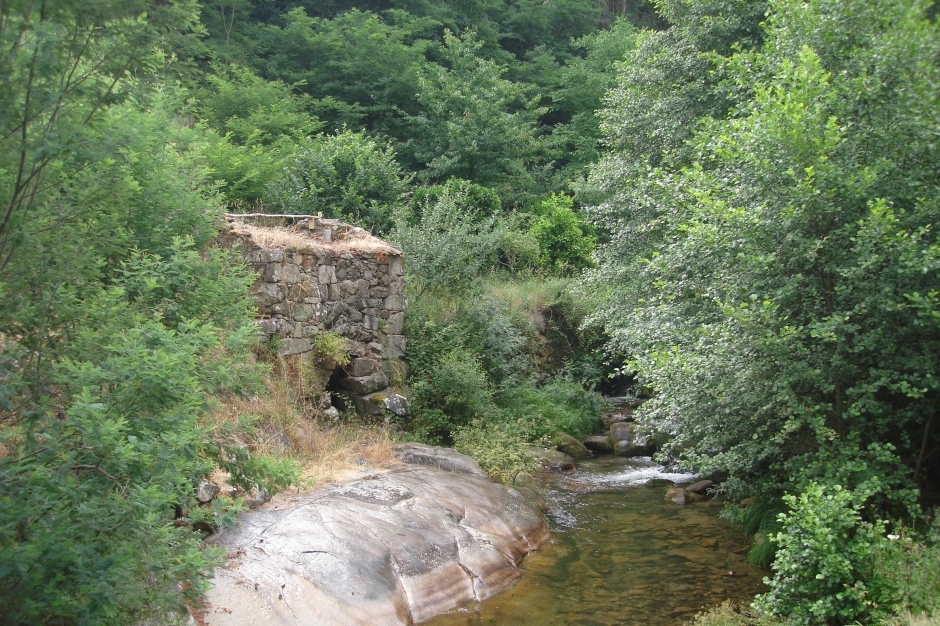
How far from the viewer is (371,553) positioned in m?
7.46

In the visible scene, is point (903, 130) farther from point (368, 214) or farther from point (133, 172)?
point (368, 214)

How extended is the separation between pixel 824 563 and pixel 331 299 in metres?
8.17

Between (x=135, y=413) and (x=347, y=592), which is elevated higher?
(x=135, y=413)

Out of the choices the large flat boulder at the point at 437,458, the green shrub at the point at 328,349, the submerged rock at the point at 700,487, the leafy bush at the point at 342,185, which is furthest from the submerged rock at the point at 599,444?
the leafy bush at the point at 342,185

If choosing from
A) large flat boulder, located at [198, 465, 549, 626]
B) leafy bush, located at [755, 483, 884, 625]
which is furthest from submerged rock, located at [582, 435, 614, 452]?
leafy bush, located at [755, 483, 884, 625]

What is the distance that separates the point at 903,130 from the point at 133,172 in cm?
678

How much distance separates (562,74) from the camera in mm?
30703

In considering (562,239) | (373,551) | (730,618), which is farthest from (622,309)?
(562,239)

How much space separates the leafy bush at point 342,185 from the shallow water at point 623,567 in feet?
26.5

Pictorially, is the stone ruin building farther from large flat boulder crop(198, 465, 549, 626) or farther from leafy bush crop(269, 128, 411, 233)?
leafy bush crop(269, 128, 411, 233)

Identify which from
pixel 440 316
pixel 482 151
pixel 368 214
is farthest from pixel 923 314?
pixel 482 151

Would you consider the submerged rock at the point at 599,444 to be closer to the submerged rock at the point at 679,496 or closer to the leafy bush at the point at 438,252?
the submerged rock at the point at 679,496

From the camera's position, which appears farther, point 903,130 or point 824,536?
point 903,130

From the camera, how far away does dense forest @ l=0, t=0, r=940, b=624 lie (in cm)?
407
